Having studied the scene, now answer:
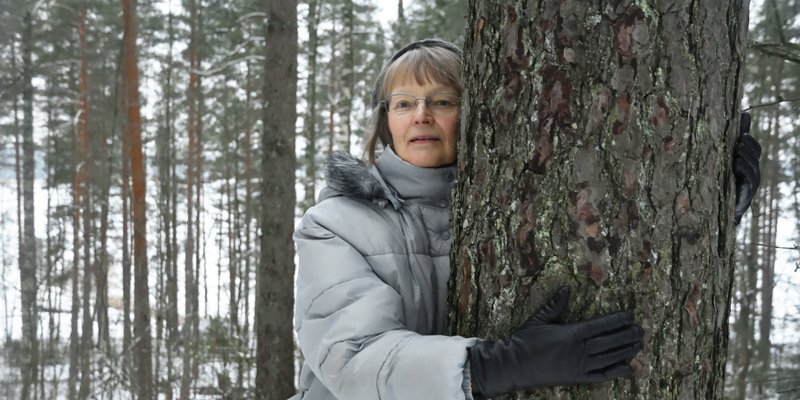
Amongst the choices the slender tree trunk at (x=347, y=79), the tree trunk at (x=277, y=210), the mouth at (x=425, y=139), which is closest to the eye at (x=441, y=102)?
the mouth at (x=425, y=139)

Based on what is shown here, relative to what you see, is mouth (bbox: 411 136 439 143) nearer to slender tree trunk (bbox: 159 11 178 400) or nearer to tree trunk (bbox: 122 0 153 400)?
slender tree trunk (bbox: 159 11 178 400)

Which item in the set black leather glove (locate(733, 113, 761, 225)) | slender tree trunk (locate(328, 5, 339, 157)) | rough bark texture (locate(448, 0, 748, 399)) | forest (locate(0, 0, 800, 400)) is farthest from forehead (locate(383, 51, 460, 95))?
slender tree trunk (locate(328, 5, 339, 157))

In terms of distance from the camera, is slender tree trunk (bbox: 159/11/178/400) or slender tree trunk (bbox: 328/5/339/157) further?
slender tree trunk (bbox: 328/5/339/157)

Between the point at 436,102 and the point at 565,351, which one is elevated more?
the point at 436,102

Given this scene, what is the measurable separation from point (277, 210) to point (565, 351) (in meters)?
5.05

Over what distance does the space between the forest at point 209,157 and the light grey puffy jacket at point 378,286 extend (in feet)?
1.00

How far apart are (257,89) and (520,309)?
15067mm

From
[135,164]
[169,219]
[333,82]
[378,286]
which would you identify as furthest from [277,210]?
[333,82]

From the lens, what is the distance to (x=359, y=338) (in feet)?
4.78

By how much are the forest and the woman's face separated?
32 cm

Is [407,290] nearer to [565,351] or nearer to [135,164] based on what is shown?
[565,351]

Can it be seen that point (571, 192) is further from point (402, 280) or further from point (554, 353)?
point (402, 280)

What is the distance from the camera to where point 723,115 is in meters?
1.34

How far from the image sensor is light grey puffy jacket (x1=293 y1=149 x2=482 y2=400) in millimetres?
1333
